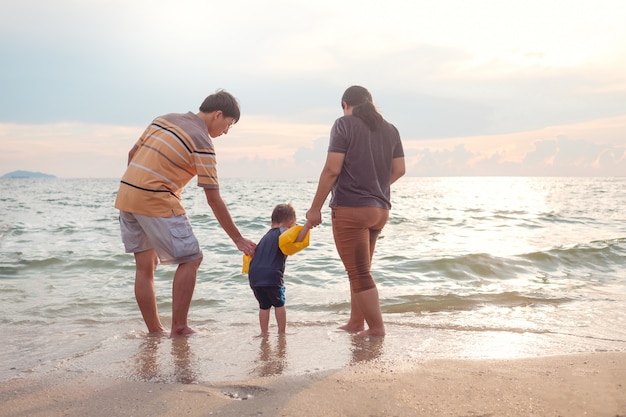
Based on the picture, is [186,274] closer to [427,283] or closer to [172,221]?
[172,221]

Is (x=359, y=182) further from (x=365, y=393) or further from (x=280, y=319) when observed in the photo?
(x=365, y=393)

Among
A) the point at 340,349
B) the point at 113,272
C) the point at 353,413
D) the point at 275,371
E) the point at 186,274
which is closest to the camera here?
the point at 353,413

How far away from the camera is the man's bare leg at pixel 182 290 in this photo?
464cm

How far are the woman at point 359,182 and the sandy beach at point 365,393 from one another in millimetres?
980

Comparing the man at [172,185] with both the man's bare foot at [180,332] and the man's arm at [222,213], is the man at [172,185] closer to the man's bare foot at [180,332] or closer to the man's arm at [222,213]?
the man's arm at [222,213]

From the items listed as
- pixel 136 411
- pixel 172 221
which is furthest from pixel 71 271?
pixel 136 411

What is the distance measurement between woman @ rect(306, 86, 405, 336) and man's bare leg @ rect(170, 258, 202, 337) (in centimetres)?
109

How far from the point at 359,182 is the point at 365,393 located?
1.80m

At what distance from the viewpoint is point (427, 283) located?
8.03m

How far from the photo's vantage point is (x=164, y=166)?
437cm

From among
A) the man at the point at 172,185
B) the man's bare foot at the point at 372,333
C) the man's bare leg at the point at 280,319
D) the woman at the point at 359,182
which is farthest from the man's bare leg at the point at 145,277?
the man's bare foot at the point at 372,333

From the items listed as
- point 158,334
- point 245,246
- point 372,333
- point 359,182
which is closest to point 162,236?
point 245,246

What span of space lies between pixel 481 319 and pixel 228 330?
2570 mm

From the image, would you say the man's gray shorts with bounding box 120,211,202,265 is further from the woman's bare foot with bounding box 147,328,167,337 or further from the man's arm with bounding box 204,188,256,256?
the woman's bare foot with bounding box 147,328,167,337
